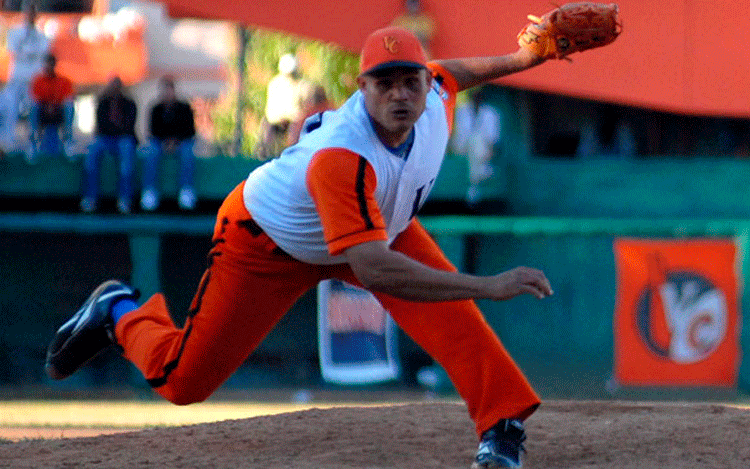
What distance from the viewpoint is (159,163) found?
13555 mm

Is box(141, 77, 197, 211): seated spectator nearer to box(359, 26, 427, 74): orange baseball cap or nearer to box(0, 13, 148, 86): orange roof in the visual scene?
box(359, 26, 427, 74): orange baseball cap

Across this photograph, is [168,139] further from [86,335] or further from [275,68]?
[86,335]

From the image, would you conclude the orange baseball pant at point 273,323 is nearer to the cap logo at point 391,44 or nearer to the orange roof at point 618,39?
the cap logo at point 391,44

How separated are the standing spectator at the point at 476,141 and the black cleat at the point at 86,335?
770 cm

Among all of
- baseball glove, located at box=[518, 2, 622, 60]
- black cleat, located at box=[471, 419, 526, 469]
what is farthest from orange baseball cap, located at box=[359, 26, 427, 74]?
black cleat, located at box=[471, 419, 526, 469]

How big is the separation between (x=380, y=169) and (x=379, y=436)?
196cm

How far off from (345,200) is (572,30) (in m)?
1.50

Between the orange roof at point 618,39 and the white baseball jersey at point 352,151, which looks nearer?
the white baseball jersey at point 352,151

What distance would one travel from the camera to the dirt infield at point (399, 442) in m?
5.85

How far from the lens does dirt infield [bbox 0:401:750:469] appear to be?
5.85m

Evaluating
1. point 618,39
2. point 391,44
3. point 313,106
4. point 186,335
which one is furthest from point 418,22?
point 391,44

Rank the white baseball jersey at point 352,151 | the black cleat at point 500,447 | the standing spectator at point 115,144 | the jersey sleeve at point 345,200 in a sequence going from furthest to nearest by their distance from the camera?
the standing spectator at point 115,144 → the black cleat at point 500,447 → the white baseball jersey at point 352,151 → the jersey sleeve at point 345,200

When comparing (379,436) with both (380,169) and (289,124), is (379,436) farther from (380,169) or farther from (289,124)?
(289,124)

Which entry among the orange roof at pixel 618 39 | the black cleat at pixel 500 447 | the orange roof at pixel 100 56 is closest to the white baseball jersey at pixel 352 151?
the black cleat at pixel 500 447
